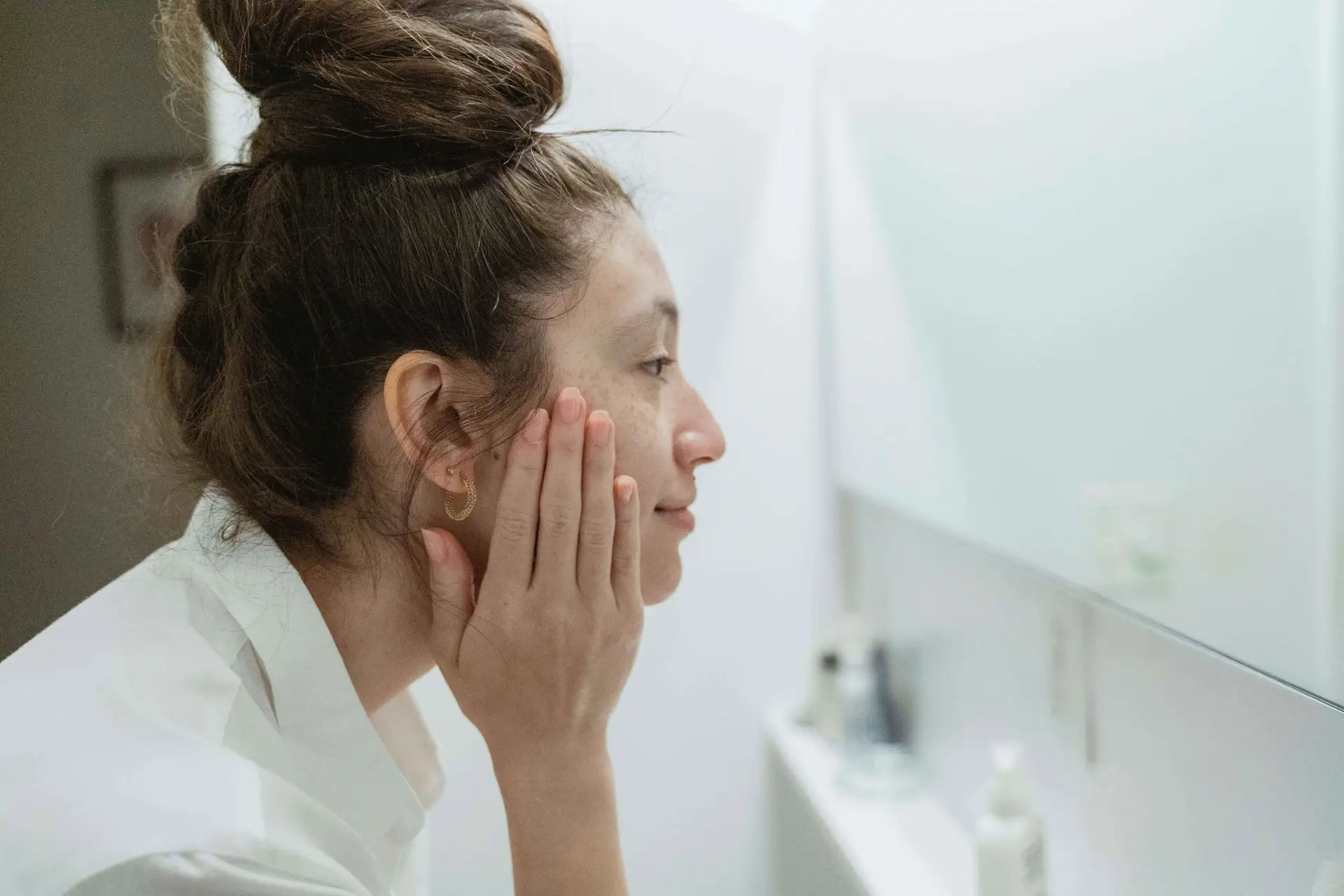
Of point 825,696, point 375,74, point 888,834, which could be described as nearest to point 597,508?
→ point 375,74

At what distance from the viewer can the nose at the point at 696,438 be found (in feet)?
2.84

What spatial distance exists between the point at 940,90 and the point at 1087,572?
52 cm

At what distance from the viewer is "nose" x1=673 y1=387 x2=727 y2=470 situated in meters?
0.87

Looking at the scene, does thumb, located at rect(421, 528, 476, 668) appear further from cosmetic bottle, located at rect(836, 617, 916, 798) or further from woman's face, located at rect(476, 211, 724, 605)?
cosmetic bottle, located at rect(836, 617, 916, 798)

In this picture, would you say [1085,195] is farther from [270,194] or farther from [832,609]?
[832,609]

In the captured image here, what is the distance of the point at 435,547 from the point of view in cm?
79

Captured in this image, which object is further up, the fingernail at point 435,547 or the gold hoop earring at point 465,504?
the gold hoop earring at point 465,504

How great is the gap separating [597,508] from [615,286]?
0.17m

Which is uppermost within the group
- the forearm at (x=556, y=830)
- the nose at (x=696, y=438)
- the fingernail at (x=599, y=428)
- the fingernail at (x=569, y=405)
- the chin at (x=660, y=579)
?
the fingernail at (x=569, y=405)

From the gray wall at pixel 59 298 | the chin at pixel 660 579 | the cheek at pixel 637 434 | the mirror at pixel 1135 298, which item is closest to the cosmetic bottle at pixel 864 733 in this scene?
the mirror at pixel 1135 298

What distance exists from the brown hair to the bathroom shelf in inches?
26.0

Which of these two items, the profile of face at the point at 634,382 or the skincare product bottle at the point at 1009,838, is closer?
the profile of face at the point at 634,382

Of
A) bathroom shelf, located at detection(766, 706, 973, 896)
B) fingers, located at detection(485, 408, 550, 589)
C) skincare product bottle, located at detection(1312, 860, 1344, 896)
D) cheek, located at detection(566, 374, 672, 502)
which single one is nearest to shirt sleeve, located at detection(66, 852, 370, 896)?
fingers, located at detection(485, 408, 550, 589)

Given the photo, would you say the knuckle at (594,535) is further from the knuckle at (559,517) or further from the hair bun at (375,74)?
the hair bun at (375,74)
